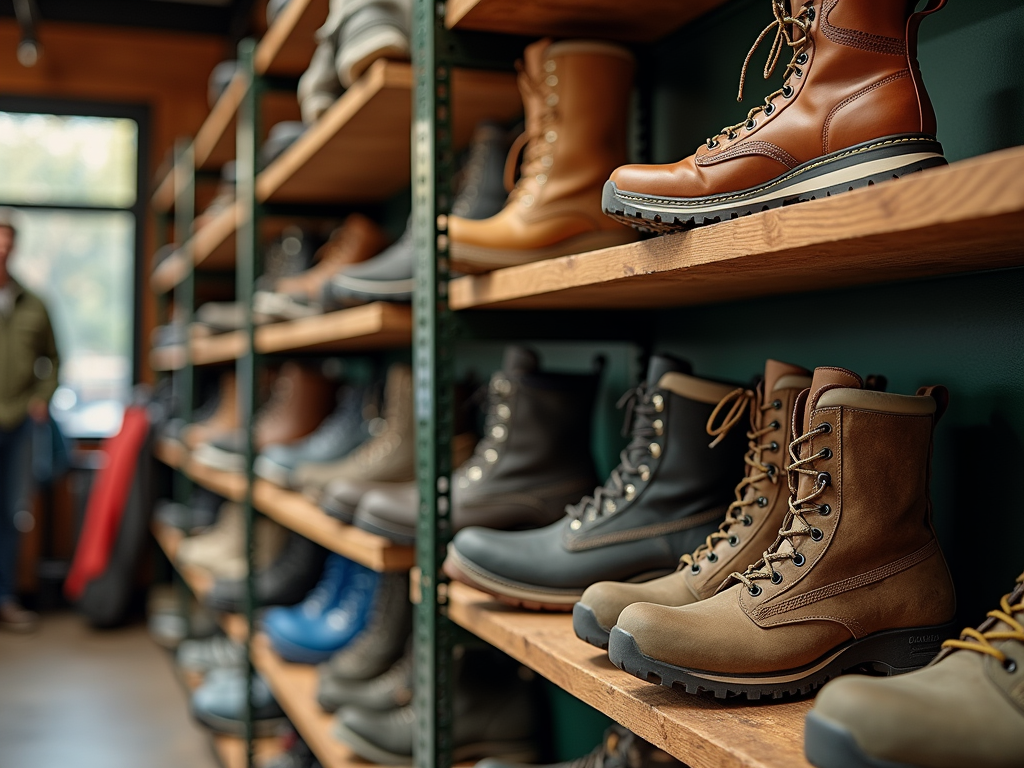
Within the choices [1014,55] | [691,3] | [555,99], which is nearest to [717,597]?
[1014,55]

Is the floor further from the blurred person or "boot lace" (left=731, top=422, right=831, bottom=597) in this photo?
"boot lace" (left=731, top=422, right=831, bottom=597)

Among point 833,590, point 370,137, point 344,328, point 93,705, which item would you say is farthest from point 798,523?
point 93,705

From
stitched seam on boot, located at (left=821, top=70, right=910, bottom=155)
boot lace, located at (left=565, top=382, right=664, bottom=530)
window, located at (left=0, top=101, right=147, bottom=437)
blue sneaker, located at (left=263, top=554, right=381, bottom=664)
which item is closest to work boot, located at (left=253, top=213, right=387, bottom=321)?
blue sneaker, located at (left=263, top=554, right=381, bottom=664)

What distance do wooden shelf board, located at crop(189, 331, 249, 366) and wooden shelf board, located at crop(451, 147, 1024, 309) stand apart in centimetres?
175

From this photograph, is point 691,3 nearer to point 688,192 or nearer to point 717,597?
point 688,192

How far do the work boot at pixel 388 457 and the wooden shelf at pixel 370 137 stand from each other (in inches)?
19.5

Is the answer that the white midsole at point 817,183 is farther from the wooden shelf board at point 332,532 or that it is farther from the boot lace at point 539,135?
the wooden shelf board at point 332,532

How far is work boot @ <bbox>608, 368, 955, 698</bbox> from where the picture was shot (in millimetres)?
847

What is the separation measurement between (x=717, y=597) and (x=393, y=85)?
1101 mm

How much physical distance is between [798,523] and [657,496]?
0.93 ft

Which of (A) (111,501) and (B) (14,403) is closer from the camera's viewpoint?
(A) (111,501)

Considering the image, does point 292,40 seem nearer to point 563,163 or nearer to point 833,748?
point 563,163

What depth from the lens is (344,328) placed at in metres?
Result: 1.89

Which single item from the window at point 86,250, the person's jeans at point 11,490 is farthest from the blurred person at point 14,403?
the window at point 86,250
